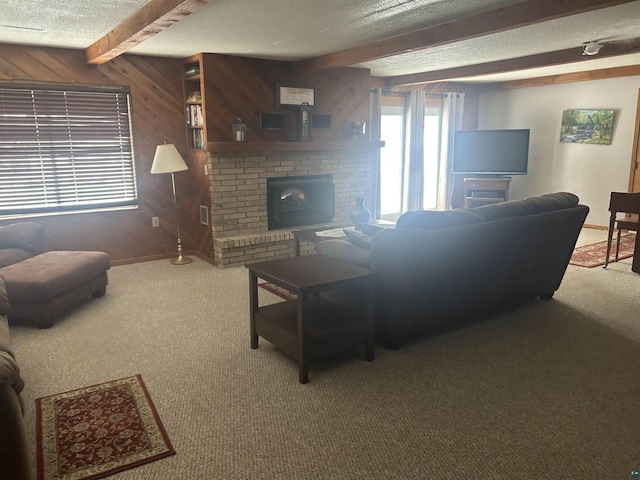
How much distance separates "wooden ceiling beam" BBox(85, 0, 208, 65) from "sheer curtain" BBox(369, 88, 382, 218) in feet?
11.9

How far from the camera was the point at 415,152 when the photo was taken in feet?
25.1

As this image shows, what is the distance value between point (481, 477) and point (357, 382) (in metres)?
0.92

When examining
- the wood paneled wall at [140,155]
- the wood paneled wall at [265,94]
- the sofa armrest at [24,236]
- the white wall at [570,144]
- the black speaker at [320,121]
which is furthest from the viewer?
the white wall at [570,144]

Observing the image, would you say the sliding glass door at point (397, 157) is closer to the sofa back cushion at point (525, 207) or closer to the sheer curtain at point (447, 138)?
the sheer curtain at point (447, 138)

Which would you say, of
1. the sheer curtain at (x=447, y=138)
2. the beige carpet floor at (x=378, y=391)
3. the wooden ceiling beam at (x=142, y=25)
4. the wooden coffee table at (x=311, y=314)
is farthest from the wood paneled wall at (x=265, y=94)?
the wooden coffee table at (x=311, y=314)

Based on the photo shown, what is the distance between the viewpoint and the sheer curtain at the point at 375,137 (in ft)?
22.9

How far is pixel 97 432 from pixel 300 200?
3905 mm

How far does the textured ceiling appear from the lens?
10.7 feet

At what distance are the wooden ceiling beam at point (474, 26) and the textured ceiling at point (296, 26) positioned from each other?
6cm

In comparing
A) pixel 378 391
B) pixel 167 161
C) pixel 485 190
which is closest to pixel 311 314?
pixel 378 391

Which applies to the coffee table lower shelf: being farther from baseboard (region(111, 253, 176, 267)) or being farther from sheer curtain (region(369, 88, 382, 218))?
sheer curtain (region(369, 88, 382, 218))

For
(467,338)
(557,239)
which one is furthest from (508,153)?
(467,338)

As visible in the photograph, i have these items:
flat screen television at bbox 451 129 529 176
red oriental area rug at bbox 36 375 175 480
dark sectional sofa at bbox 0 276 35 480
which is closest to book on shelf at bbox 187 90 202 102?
red oriental area rug at bbox 36 375 175 480

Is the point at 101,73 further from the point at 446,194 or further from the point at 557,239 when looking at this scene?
the point at 446,194
